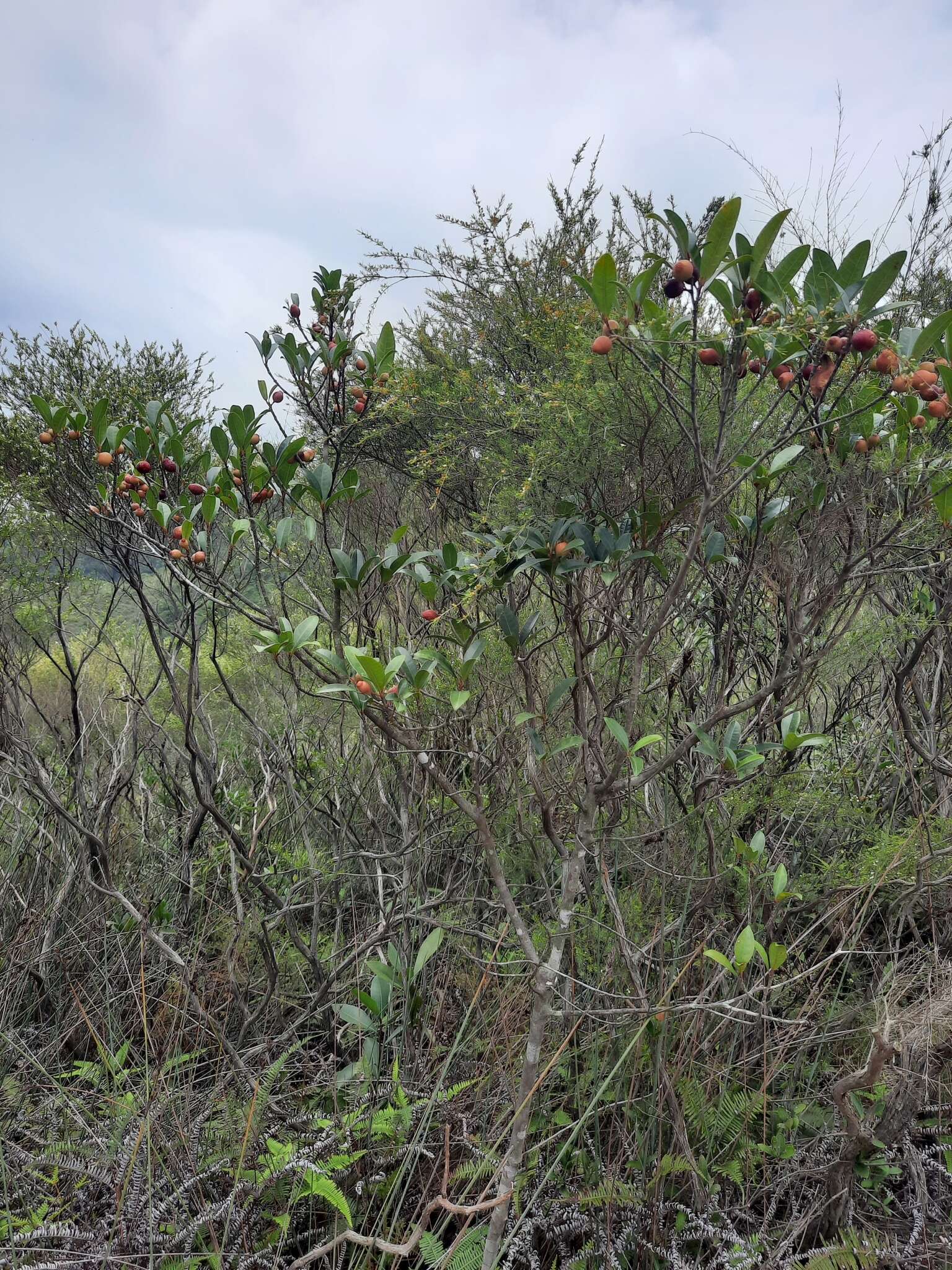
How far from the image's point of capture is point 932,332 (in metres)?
1.37

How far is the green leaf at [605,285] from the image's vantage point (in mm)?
1300

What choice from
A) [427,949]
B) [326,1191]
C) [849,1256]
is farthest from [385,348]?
[849,1256]

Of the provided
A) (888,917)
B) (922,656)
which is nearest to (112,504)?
(888,917)

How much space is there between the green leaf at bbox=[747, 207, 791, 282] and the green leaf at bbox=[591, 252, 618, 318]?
0.83 ft

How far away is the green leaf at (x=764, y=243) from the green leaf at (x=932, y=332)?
13.2 inches

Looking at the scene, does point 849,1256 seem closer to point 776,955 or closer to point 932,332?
point 776,955

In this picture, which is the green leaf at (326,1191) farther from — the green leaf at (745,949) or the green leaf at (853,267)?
the green leaf at (853,267)

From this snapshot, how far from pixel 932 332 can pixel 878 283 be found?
177 mm

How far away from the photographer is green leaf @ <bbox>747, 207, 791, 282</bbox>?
123 cm

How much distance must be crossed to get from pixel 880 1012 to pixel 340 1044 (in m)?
1.56

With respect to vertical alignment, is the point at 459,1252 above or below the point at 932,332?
below

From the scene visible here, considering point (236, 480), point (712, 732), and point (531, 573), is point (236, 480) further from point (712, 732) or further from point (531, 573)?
point (712, 732)

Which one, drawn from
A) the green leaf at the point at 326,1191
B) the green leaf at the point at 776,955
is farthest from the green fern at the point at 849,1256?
the green leaf at the point at 326,1191

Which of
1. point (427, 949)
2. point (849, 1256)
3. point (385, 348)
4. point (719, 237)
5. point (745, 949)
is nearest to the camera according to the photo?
point (719, 237)
